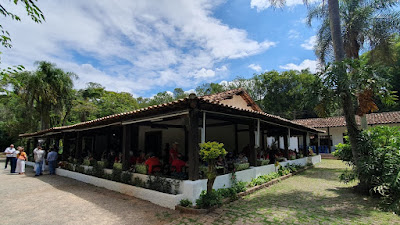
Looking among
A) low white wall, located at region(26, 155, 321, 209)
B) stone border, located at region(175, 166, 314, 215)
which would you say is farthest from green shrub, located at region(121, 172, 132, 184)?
stone border, located at region(175, 166, 314, 215)

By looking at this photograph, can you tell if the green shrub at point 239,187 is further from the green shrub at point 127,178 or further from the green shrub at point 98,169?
the green shrub at point 98,169

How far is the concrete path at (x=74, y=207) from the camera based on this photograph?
4.62 m

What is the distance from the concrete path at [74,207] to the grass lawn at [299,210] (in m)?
0.68

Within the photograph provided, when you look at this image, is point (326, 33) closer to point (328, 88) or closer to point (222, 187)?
point (328, 88)

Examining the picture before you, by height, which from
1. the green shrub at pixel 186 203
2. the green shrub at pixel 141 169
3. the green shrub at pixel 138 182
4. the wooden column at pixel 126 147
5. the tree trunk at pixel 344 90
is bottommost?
the green shrub at pixel 186 203

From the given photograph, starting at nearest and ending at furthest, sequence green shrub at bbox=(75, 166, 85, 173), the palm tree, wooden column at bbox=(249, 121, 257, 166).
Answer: wooden column at bbox=(249, 121, 257, 166) < green shrub at bbox=(75, 166, 85, 173) < the palm tree

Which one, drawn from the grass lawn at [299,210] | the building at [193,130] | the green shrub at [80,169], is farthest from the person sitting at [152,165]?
the green shrub at [80,169]

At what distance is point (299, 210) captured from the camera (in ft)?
16.0

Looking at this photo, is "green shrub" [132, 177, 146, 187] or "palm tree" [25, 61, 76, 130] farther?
"palm tree" [25, 61, 76, 130]

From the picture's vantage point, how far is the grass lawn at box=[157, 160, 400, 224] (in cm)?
427

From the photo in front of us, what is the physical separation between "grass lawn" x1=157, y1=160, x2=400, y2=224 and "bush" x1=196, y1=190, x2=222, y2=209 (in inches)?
7.1

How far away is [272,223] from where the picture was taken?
4.11m

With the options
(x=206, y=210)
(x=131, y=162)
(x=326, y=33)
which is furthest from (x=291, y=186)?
(x=326, y=33)

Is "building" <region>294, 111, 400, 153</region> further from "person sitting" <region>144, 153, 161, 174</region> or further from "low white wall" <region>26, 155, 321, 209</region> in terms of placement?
"person sitting" <region>144, 153, 161, 174</region>
